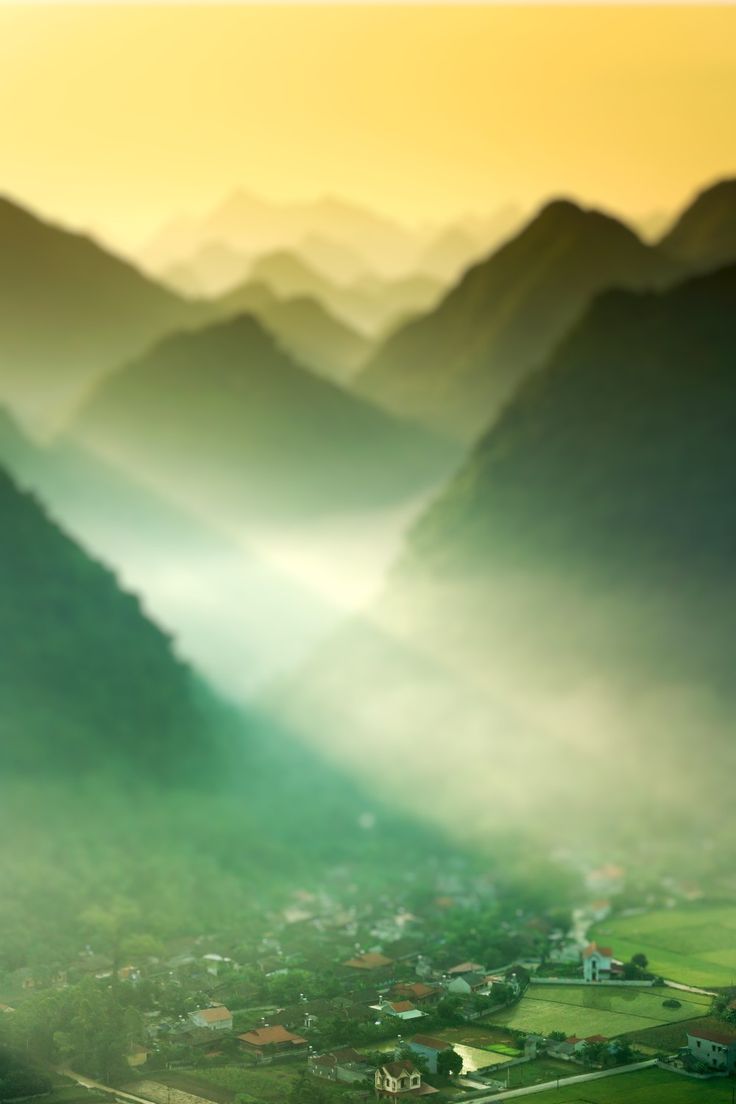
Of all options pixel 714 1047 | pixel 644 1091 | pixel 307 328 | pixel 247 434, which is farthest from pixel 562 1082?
pixel 307 328

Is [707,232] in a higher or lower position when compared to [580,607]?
higher

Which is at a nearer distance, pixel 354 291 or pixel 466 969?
pixel 466 969

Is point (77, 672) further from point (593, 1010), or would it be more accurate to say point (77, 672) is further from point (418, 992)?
point (593, 1010)

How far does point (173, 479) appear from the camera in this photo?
29547mm

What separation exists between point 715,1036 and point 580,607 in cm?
1038

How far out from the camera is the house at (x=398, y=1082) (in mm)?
12766

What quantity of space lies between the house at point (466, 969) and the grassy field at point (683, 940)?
3.80ft

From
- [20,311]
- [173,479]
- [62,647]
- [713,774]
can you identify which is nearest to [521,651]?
[713,774]

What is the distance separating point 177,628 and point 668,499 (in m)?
6.19

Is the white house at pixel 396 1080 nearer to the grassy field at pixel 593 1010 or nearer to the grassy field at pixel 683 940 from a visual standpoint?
the grassy field at pixel 593 1010

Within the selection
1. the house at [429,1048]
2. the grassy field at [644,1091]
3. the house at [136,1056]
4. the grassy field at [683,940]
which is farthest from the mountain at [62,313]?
the grassy field at [644,1091]

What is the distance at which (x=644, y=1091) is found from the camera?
13.0m

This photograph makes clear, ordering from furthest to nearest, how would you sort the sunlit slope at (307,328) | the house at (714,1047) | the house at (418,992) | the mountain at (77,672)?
the sunlit slope at (307,328) → the mountain at (77,672) → the house at (418,992) → the house at (714,1047)

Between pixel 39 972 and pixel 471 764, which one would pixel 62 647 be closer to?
pixel 471 764
